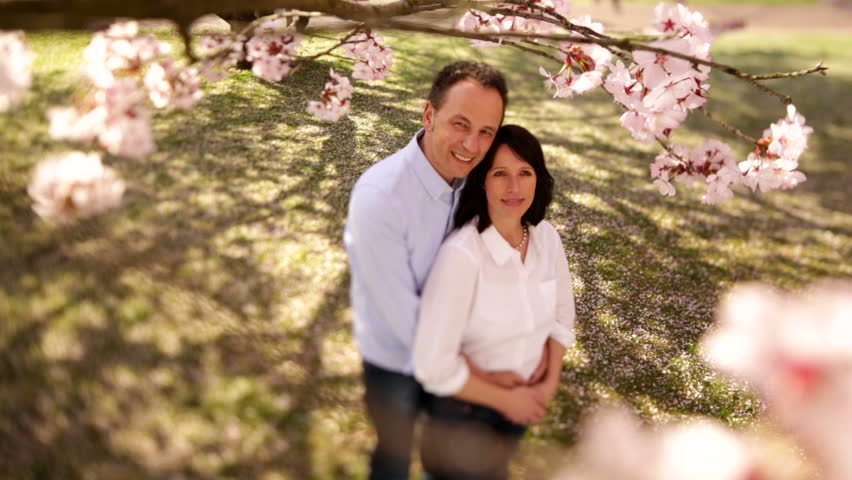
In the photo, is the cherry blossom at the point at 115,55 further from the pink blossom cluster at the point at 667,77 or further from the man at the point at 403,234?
the pink blossom cluster at the point at 667,77

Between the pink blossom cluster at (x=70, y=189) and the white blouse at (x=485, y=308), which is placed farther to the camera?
the white blouse at (x=485, y=308)

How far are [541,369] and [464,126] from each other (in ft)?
3.55

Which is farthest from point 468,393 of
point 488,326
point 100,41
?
point 100,41

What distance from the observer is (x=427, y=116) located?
2357 millimetres

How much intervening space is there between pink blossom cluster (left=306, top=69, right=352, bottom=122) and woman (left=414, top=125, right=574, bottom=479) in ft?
3.44

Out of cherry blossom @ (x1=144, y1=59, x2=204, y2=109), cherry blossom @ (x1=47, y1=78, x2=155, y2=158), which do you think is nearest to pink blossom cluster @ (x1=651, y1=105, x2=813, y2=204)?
cherry blossom @ (x1=144, y1=59, x2=204, y2=109)

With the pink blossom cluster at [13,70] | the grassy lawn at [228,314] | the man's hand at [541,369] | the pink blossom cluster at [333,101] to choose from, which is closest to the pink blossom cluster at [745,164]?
the grassy lawn at [228,314]

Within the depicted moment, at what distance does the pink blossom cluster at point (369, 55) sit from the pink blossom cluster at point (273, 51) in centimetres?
56

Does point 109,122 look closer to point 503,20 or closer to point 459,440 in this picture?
point 459,440

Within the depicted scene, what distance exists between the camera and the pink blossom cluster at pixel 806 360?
1056 mm

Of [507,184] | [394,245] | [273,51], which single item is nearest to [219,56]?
[273,51]

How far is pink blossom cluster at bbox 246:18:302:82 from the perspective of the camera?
2.63 metres

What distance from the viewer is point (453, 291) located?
2.00 m

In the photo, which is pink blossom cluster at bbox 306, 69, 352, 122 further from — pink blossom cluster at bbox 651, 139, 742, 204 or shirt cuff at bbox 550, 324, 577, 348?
pink blossom cluster at bbox 651, 139, 742, 204
